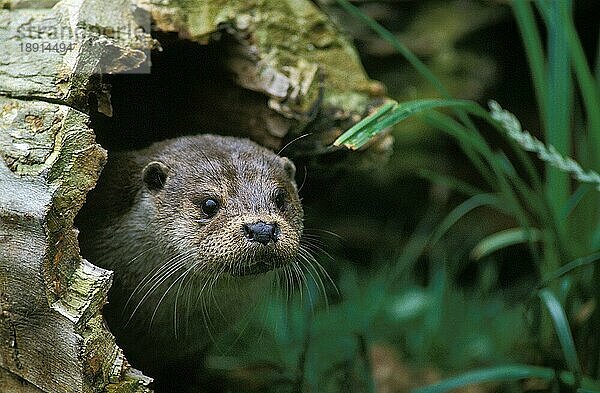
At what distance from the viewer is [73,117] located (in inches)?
97.9

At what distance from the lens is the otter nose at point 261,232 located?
8.80 ft

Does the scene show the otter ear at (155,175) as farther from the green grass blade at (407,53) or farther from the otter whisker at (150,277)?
the green grass blade at (407,53)

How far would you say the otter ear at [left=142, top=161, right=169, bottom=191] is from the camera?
3062mm

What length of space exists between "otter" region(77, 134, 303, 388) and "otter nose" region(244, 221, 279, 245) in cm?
6

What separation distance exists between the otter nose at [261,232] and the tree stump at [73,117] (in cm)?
52

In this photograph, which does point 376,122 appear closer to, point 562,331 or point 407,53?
point 407,53

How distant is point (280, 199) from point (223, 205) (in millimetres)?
250

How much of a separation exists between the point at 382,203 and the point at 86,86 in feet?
10.7

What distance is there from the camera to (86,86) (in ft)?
8.58

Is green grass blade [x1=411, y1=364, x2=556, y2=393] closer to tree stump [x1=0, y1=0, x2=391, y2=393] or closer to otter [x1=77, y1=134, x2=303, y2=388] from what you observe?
otter [x1=77, y1=134, x2=303, y2=388]

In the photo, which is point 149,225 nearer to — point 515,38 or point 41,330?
point 41,330

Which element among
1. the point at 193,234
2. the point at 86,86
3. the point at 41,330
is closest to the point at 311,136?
the point at 193,234

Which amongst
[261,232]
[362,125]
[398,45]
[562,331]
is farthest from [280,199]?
[562,331]

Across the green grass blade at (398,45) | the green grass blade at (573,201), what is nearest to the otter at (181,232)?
the green grass blade at (398,45)
